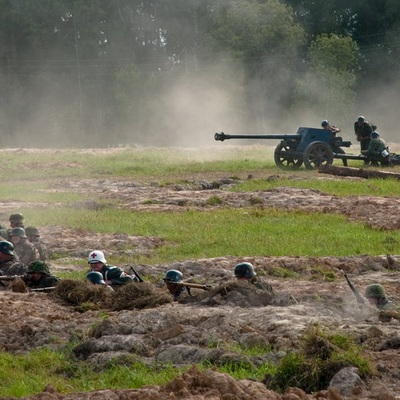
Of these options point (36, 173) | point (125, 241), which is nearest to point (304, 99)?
point (36, 173)

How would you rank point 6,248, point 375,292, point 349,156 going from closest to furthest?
1. point 375,292
2. point 6,248
3. point 349,156

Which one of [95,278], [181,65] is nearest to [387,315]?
[95,278]

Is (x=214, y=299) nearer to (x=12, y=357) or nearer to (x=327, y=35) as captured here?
(x=12, y=357)

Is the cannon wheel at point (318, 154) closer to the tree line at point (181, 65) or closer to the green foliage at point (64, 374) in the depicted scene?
the green foliage at point (64, 374)

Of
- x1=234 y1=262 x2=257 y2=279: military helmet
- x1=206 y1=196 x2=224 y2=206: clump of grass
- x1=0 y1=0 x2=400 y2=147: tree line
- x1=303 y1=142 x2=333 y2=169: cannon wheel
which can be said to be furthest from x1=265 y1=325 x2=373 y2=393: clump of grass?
x1=0 y1=0 x2=400 y2=147: tree line

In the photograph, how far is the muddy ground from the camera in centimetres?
1070

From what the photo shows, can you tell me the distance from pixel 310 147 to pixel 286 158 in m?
1.44

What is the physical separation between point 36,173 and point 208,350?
94.6ft

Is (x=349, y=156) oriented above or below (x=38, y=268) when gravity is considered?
above

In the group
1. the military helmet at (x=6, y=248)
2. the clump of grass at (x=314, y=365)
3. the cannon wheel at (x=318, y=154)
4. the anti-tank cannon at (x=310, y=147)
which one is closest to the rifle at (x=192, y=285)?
the military helmet at (x=6, y=248)

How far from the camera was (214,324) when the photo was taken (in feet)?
45.4

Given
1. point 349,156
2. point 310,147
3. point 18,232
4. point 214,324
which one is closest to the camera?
point 214,324

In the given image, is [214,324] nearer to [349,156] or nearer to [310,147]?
[349,156]

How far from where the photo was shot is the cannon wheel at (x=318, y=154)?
39000 millimetres
